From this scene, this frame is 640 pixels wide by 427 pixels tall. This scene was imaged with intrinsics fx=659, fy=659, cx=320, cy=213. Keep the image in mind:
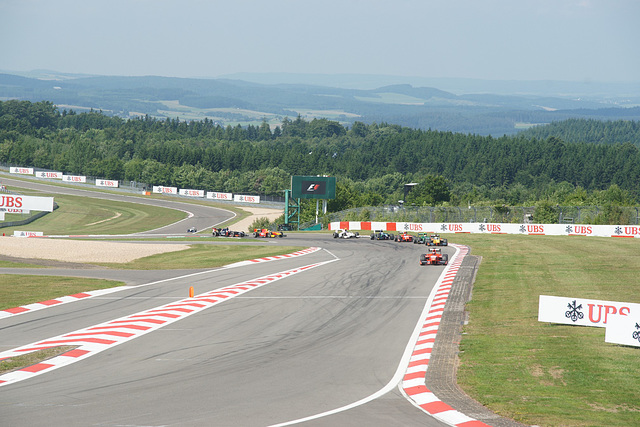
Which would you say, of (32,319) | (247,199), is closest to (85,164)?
(247,199)

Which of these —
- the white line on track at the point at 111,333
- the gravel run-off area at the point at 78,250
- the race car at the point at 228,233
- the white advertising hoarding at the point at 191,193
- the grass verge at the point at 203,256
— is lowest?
the white advertising hoarding at the point at 191,193

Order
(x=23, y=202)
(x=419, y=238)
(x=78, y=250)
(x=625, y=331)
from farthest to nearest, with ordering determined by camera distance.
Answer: (x=23, y=202) → (x=419, y=238) → (x=78, y=250) → (x=625, y=331)

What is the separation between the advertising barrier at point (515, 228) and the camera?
207ft

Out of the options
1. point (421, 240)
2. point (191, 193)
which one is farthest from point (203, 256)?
point (191, 193)

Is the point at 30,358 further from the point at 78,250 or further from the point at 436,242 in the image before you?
the point at 436,242

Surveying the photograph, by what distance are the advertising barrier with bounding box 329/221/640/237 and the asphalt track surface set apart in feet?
117

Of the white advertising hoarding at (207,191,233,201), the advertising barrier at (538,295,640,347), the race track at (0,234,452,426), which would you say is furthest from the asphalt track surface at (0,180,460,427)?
the white advertising hoarding at (207,191,233,201)

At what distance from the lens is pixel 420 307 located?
27312mm

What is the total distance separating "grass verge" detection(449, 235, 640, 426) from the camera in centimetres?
1368

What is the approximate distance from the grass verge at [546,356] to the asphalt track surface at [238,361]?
86.4 inches

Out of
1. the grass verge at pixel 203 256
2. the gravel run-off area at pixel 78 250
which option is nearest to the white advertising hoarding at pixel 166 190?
the gravel run-off area at pixel 78 250

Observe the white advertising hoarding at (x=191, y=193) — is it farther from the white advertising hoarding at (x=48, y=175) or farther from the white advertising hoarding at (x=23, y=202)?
the white advertising hoarding at (x=23, y=202)

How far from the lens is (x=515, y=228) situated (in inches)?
2714

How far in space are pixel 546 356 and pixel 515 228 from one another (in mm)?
52900
